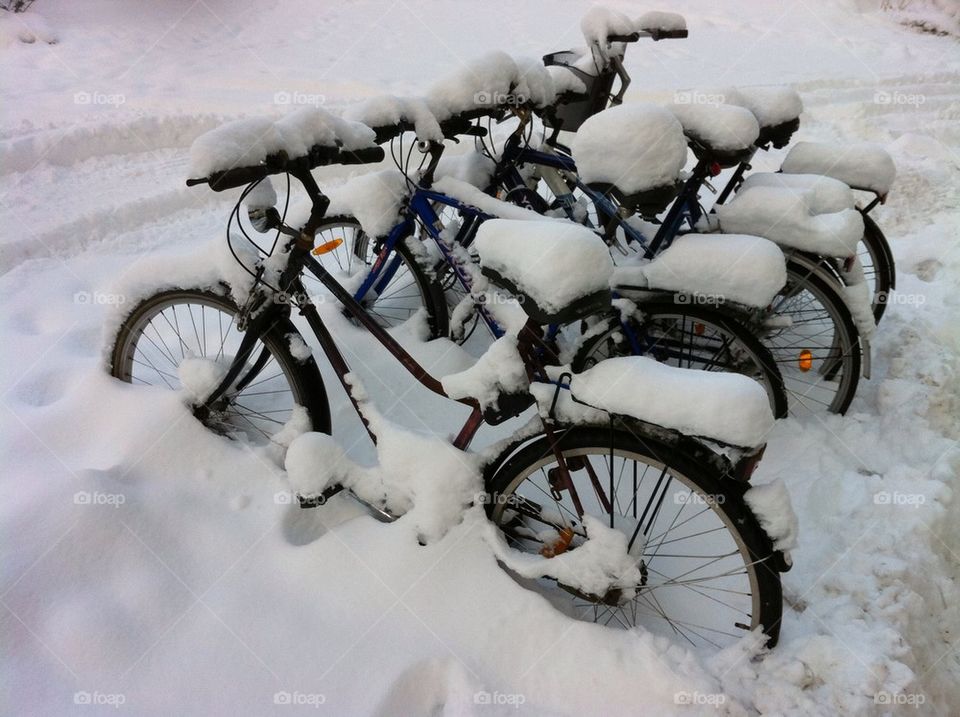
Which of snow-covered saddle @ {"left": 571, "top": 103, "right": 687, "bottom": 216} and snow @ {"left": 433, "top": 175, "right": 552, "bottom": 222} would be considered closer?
snow-covered saddle @ {"left": 571, "top": 103, "right": 687, "bottom": 216}

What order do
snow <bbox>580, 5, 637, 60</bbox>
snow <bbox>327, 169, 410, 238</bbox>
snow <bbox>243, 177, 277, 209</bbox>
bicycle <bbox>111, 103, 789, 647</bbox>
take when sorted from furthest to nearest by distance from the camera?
snow <bbox>580, 5, 637, 60</bbox>
snow <bbox>327, 169, 410, 238</bbox>
snow <bbox>243, 177, 277, 209</bbox>
bicycle <bbox>111, 103, 789, 647</bbox>

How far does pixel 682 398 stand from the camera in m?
1.42

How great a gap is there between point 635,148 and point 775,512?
3.62ft

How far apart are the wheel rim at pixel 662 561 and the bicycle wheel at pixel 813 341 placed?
85cm

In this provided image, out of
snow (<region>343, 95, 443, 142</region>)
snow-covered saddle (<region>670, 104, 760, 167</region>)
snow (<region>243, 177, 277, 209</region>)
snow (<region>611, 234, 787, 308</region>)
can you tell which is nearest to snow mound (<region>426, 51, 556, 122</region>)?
snow (<region>343, 95, 443, 142</region>)

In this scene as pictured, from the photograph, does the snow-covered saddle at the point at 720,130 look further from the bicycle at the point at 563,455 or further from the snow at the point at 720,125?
the bicycle at the point at 563,455

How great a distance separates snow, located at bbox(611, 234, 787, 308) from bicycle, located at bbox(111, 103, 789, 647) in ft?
2.10

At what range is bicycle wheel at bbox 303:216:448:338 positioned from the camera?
2676mm

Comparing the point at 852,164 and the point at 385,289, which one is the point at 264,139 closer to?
the point at 385,289

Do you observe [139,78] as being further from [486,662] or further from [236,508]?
[486,662]

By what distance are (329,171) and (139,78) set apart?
7.90 feet

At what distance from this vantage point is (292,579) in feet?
5.98

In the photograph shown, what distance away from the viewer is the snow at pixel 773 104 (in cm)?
248

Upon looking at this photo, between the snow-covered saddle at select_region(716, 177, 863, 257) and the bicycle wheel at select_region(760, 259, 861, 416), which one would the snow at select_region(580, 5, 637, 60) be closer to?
the snow-covered saddle at select_region(716, 177, 863, 257)
